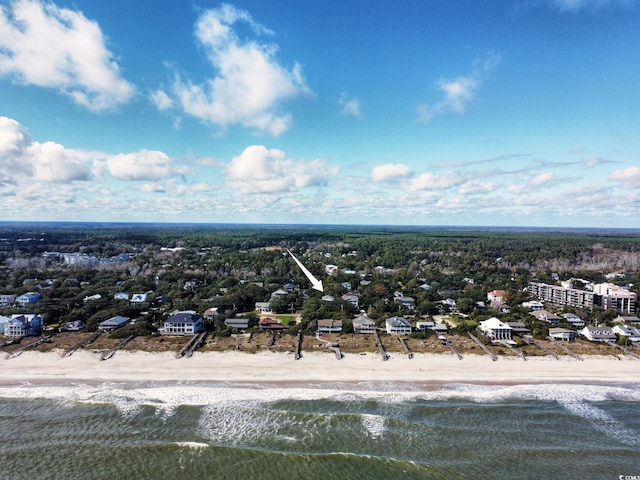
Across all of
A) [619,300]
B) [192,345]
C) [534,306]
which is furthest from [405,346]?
[619,300]

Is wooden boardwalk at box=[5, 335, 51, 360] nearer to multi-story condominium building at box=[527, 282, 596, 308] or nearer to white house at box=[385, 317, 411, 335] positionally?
white house at box=[385, 317, 411, 335]

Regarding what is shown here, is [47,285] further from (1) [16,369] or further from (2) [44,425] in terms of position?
(2) [44,425]

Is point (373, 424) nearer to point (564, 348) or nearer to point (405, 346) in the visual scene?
point (405, 346)

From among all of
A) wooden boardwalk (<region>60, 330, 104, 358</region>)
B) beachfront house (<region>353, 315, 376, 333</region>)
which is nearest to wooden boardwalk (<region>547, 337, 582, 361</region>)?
beachfront house (<region>353, 315, 376, 333</region>)

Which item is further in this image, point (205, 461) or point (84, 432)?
point (84, 432)

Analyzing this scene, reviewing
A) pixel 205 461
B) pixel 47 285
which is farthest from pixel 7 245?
pixel 205 461

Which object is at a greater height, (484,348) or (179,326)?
(179,326)

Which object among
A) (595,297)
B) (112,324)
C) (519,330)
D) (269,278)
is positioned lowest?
(112,324)
